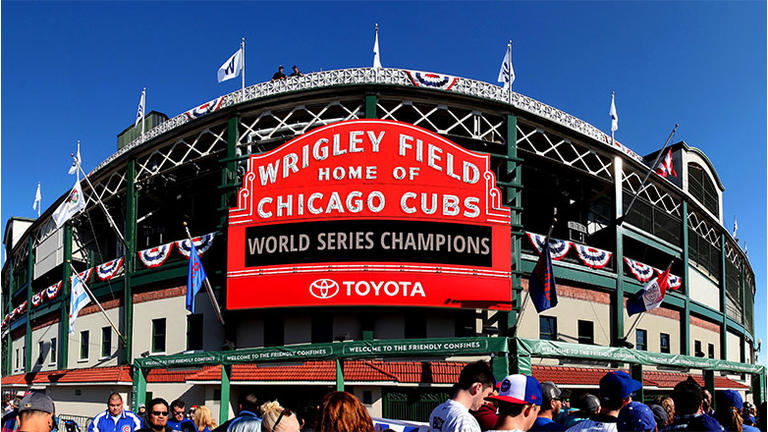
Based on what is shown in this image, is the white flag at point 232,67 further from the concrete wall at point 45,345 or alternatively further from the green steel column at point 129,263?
the concrete wall at point 45,345

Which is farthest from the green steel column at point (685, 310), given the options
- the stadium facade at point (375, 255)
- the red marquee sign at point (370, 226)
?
the red marquee sign at point (370, 226)

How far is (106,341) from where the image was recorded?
29953mm

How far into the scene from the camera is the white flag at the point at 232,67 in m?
26.9

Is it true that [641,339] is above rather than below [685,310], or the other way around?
below

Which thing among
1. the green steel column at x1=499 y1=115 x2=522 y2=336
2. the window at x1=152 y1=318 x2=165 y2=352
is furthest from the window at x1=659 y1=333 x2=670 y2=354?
the window at x1=152 y1=318 x2=165 y2=352

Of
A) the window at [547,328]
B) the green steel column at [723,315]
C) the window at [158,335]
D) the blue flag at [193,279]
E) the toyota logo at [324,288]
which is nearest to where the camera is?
the toyota logo at [324,288]

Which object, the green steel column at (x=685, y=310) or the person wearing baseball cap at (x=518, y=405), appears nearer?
the person wearing baseball cap at (x=518, y=405)

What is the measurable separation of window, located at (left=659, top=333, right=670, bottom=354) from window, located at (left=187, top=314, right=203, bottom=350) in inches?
768

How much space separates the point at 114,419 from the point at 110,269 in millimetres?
21234

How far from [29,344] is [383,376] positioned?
27.2 meters

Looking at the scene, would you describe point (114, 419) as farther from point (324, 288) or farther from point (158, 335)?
point (158, 335)

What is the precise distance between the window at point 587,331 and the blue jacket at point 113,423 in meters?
19.6

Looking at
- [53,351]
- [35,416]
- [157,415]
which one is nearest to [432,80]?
[157,415]

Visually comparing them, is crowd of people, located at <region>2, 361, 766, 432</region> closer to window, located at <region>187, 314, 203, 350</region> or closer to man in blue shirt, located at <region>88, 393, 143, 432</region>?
man in blue shirt, located at <region>88, 393, 143, 432</region>
